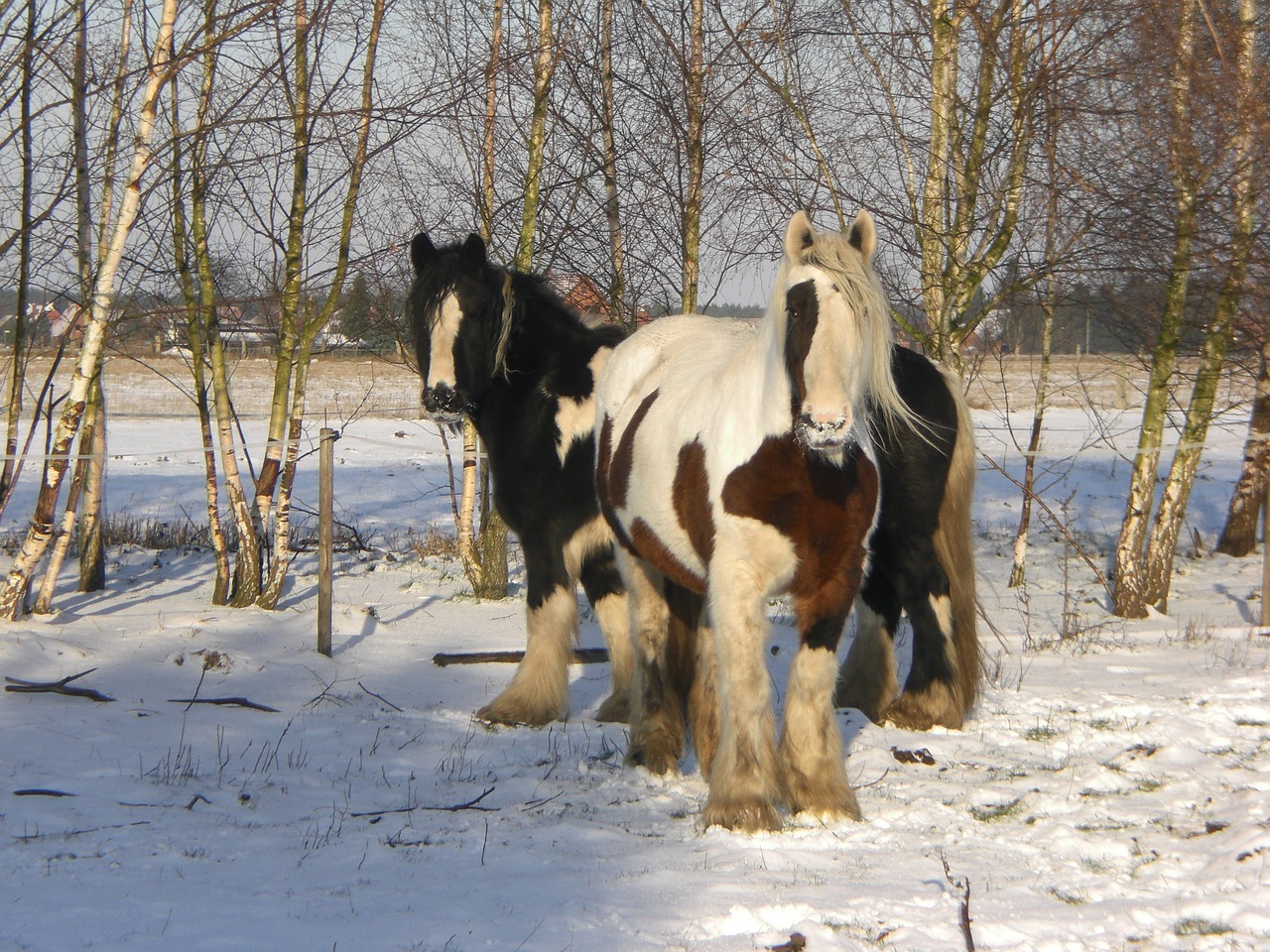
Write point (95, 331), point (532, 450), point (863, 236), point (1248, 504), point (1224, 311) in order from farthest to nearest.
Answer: point (1248, 504) < point (1224, 311) < point (95, 331) < point (532, 450) < point (863, 236)

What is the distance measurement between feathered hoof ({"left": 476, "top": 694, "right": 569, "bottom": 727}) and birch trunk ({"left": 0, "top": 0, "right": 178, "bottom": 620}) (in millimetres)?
3481

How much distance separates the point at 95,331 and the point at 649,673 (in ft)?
15.4

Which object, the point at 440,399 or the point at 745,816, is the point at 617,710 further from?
Result: the point at 745,816

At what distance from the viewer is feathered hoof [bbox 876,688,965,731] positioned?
581 centimetres

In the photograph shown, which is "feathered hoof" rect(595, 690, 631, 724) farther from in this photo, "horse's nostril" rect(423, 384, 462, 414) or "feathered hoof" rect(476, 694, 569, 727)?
"horse's nostril" rect(423, 384, 462, 414)

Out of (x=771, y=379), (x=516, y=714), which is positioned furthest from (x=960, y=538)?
(x=516, y=714)

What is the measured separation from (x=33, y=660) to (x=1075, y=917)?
19.1 ft

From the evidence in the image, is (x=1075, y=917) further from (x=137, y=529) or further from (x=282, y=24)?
(x=137, y=529)

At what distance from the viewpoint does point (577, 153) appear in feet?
33.0

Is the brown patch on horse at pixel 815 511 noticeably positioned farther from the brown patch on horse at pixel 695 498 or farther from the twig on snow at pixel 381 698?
the twig on snow at pixel 381 698

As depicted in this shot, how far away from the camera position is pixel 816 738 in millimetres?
4449

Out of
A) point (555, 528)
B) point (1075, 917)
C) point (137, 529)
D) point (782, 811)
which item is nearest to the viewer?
point (1075, 917)

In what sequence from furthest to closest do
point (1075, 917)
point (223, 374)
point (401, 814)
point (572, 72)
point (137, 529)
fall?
point (137, 529), point (572, 72), point (223, 374), point (401, 814), point (1075, 917)

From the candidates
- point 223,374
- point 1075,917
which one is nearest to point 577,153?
point 223,374
